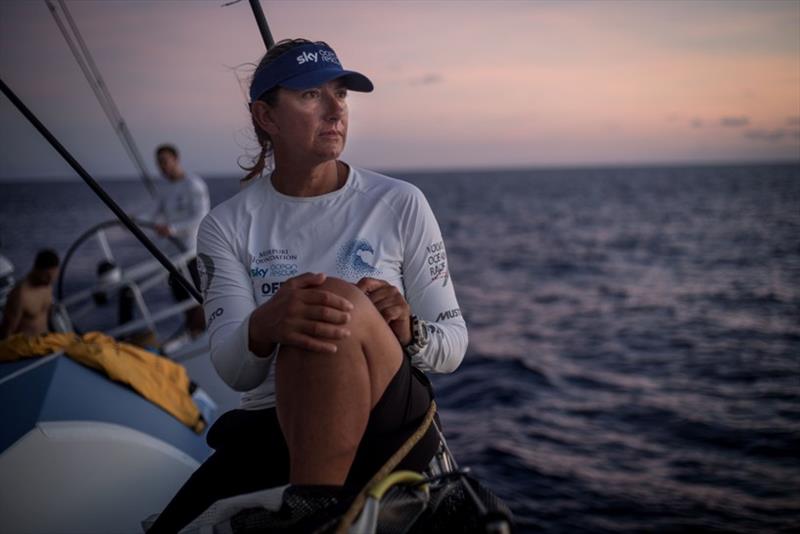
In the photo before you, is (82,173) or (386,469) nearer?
(386,469)

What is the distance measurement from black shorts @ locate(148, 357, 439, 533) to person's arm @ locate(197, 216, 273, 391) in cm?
17

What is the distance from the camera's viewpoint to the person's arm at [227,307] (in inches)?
94.1

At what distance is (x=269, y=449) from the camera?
244 centimetres

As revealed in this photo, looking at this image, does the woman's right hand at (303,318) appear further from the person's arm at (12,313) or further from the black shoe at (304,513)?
the person's arm at (12,313)

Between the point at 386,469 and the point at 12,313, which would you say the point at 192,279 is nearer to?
the point at 12,313

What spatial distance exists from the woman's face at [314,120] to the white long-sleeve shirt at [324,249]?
0.18 metres

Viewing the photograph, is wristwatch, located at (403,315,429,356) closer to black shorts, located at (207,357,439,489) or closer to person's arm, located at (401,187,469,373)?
black shorts, located at (207,357,439,489)

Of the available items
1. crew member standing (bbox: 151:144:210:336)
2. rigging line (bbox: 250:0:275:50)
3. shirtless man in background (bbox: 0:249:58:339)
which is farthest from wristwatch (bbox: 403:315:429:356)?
crew member standing (bbox: 151:144:210:336)

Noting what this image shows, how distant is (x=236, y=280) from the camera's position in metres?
2.73

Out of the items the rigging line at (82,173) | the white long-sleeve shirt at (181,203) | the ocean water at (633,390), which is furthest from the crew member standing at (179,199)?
the rigging line at (82,173)

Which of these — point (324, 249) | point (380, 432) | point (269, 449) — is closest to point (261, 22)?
point (324, 249)

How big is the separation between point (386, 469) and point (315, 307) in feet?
1.62

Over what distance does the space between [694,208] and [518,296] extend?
46.5 meters

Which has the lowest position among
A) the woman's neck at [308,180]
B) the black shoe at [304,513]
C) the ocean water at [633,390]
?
the ocean water at [633,390]
